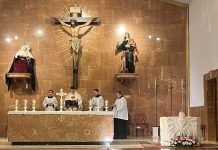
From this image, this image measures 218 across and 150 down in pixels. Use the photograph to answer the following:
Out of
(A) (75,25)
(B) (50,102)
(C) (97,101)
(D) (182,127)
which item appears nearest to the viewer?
(D) (182,127)

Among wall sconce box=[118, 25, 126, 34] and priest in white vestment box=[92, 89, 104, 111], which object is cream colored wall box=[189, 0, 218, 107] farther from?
priest in white vestment box=[92, 89, 104, 111]

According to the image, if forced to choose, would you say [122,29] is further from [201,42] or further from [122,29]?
[201,42]

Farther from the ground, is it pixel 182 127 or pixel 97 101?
pixel 97 101

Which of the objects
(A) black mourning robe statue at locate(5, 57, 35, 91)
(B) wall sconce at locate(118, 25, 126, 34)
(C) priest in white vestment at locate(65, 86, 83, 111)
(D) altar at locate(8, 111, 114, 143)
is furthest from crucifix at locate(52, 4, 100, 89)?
(D) altar at locate(8, 111, 114, 143)

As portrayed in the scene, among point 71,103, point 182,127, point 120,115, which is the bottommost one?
point 182,127

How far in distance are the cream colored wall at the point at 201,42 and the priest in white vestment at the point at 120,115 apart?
2.58 meters

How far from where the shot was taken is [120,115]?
1520cm

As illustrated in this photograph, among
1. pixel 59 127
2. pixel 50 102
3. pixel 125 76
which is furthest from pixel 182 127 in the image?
pixel 50 102

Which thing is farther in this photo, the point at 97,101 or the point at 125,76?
the point at 125,76

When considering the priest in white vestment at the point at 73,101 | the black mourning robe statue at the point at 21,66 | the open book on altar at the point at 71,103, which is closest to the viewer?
the priest in white vestment at the point at 73,101

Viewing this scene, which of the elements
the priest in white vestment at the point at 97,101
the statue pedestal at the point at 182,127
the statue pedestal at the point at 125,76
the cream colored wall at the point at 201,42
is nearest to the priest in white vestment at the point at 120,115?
the priest in white vestment at the point at 97,101

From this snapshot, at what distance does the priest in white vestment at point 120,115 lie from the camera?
49.8 feet

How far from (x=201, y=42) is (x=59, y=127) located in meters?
5.74

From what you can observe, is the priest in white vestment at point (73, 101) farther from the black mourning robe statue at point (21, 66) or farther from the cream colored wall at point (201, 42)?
the cream colored wall at point (201, 42)
